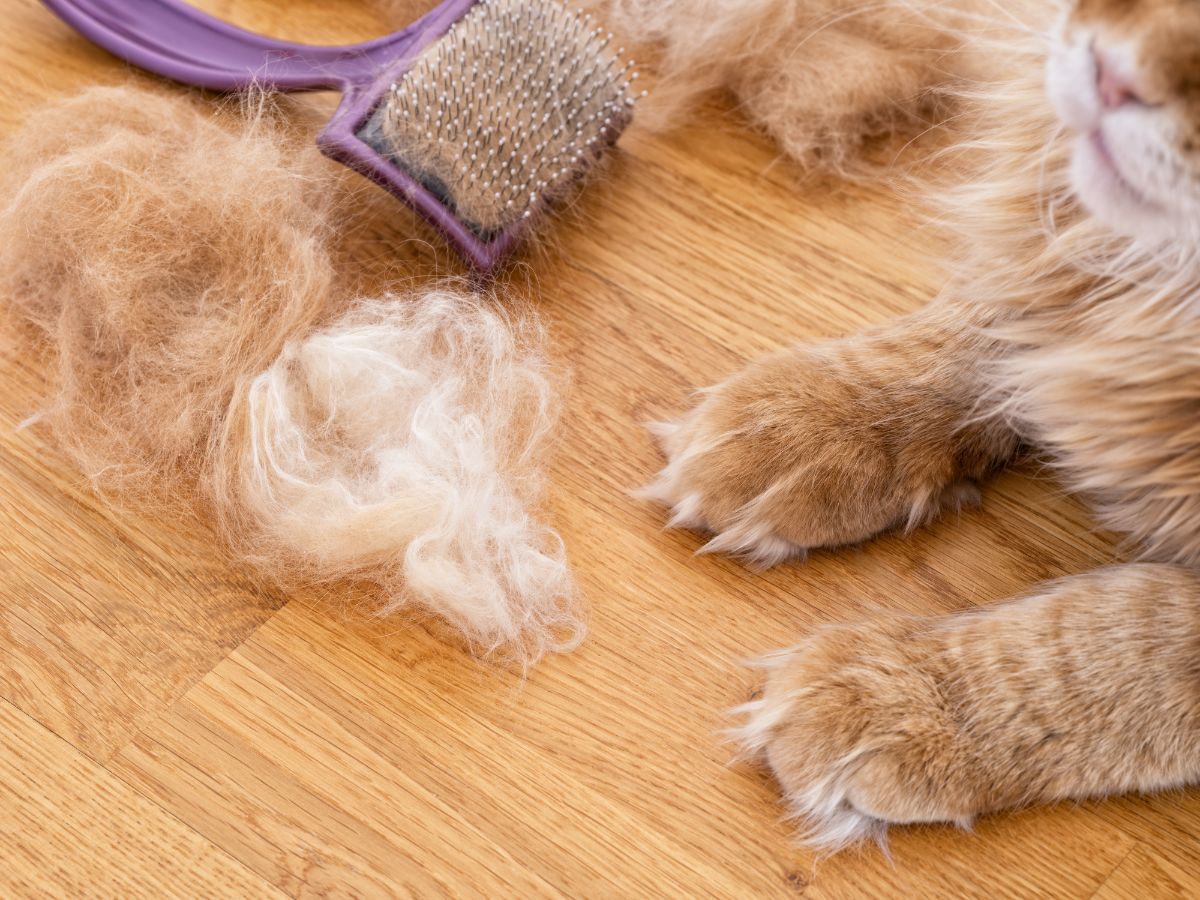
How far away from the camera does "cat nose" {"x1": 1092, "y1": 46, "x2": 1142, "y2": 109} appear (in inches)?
29.4

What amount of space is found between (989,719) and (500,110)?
0.71 metres

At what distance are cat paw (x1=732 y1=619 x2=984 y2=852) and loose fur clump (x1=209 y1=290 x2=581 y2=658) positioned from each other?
20 cm

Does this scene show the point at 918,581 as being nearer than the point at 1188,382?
No

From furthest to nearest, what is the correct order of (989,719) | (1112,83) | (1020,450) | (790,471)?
1. (1020,450)
2. (790,471)
3. (989,719)
4. (1112,83)

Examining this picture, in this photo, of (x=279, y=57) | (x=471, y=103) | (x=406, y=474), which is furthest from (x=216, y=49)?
(x=406, y=474)

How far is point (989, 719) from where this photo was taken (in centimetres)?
86

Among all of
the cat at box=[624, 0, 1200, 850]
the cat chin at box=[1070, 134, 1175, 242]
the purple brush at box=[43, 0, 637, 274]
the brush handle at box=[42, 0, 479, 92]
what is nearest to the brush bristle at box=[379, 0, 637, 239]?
the purple brush at box=[43, 0, 637, 274]

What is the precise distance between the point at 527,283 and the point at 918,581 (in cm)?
49

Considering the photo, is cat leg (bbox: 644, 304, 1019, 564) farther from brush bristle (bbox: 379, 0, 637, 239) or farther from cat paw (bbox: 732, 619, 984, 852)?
brush bristle (bbox: 379, 0, 637, 239)

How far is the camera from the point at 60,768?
872 mm

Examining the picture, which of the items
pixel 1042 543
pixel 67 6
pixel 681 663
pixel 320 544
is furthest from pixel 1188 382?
pixel 67 6

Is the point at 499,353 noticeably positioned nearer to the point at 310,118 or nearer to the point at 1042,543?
the point at 310,118

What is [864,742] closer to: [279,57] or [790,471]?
[790,471]

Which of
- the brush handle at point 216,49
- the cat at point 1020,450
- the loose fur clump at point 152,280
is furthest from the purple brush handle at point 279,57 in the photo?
the cat at point 1020,450
